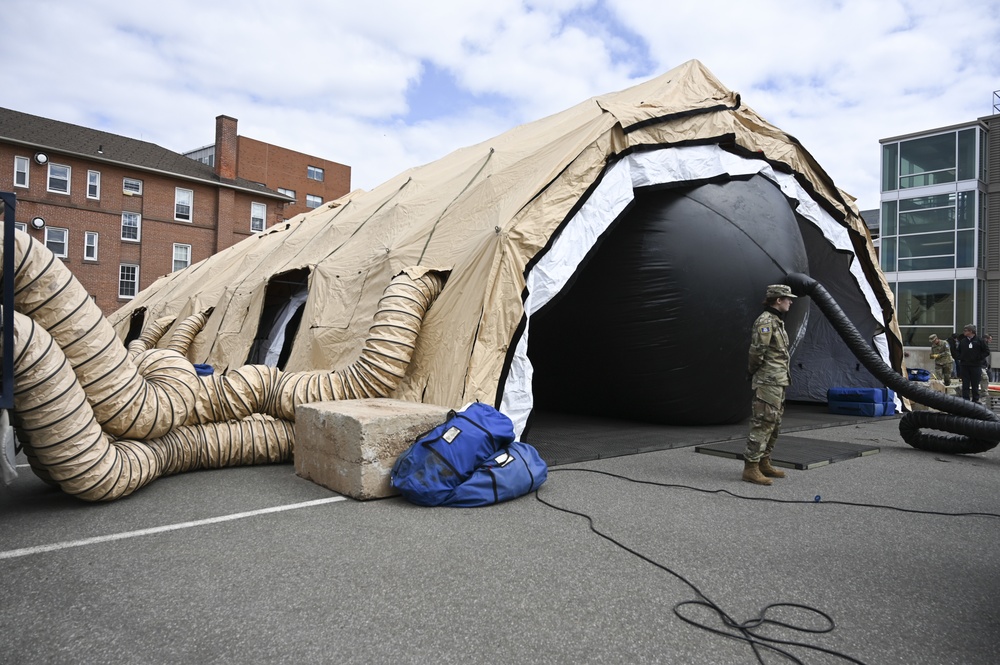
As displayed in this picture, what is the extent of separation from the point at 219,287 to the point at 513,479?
10563 millimetres

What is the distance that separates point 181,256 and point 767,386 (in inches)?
1300

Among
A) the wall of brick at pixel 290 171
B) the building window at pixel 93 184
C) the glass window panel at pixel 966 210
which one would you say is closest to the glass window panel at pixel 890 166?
the glass window panel at pixel 966 210

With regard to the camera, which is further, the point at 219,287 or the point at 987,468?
the point at 219,287

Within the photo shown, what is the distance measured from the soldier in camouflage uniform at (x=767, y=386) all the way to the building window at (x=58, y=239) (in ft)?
104

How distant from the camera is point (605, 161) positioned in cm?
748

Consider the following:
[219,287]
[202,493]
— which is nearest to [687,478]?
[202,493]

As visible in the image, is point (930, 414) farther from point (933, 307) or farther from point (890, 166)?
point (890, 166)

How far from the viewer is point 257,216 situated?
3681 centimetres

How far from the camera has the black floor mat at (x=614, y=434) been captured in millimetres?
6934

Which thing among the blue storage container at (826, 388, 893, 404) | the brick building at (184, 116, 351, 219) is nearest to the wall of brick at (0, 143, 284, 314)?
the brick building at (184, 116, 351, 219)

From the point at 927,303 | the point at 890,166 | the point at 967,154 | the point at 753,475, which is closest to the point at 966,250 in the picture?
the point at 927,303

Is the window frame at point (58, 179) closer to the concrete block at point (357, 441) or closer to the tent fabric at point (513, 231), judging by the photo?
the tent fabric at point (513, 231)

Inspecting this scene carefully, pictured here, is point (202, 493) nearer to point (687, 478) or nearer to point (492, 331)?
point (492, 331)

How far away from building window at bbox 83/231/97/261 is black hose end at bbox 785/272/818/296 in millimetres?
31031
